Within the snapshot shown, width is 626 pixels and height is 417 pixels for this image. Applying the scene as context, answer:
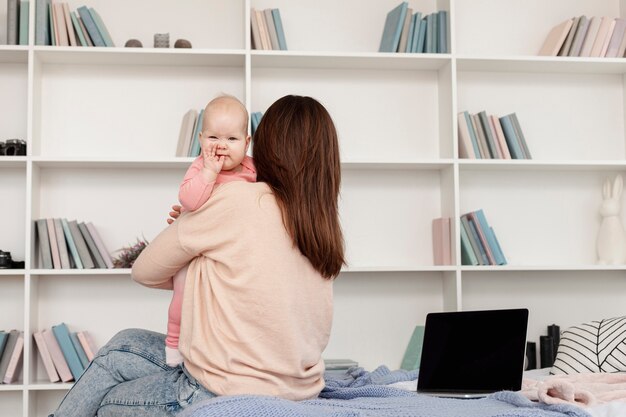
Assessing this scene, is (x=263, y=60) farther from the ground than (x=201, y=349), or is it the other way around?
(x=263, y=60)

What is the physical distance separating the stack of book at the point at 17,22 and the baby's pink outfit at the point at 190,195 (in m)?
1.86

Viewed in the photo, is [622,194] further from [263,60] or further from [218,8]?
[218,8]

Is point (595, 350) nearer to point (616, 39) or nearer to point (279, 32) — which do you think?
point (616, 39)

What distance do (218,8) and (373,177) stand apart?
1.02m

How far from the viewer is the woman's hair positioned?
183 centimetres

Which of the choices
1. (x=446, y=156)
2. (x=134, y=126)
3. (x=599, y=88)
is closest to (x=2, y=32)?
(x=134, y=126)

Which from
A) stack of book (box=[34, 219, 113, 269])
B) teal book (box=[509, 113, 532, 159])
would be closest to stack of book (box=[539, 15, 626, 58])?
teal book (box=[509, 113, 532, 159])

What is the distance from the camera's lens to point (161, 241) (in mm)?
1843

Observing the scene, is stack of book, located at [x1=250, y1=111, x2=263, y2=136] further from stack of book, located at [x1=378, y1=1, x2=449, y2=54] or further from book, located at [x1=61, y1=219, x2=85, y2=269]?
book, located at [x1=61, y1=219, x2=85, y2=269]

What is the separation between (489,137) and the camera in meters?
3.73

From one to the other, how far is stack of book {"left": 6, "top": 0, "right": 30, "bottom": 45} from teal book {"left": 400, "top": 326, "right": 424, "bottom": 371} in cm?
206

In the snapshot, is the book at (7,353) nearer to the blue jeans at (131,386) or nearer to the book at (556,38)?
the blue jeans at (131,386)

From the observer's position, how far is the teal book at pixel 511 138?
12.3ft

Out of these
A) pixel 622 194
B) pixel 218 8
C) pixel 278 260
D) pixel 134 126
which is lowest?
pixel 278 260
